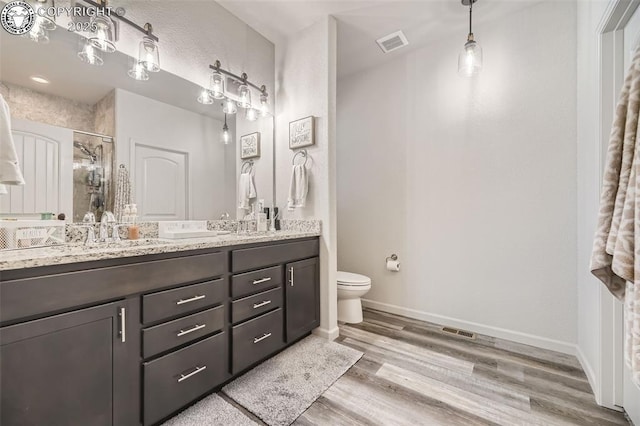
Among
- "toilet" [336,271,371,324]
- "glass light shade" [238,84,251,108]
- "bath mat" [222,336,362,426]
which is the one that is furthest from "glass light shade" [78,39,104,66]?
"toilet" [336,271,371,324]

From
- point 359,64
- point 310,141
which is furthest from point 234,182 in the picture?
point 359,64

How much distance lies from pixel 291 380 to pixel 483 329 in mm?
1677

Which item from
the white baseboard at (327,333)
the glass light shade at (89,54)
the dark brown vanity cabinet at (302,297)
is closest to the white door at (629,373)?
the white baseboard at (327,333)

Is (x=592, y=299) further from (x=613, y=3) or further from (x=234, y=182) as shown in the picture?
(x=234, y=182)

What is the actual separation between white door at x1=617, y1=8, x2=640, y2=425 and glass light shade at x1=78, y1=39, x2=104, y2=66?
8.91 ft

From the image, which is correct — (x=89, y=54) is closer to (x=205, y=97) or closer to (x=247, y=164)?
(x=205, y=97)

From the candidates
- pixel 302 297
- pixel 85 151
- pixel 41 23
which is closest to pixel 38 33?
pixel 41 23

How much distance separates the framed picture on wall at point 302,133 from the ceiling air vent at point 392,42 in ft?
3.42

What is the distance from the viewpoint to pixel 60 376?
0.97 meters

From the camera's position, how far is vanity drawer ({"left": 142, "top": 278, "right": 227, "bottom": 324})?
1209 mm

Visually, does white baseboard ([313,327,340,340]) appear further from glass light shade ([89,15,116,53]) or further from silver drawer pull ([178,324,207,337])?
glass light shade ([89,15,116,53])

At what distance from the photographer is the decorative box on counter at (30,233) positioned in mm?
1181

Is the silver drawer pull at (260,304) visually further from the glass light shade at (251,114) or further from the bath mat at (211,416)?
the glass light shade at (251,114)

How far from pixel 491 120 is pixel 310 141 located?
152cm
